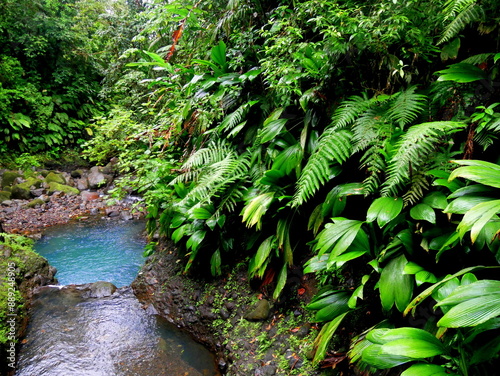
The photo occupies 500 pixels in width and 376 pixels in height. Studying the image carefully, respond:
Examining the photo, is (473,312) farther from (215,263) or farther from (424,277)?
(215,263)

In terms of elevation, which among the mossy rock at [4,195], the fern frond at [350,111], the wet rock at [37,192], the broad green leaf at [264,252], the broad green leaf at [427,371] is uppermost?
the fern frond at [350,111]

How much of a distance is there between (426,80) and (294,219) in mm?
1437

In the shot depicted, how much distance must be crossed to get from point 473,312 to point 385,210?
66 centimetres

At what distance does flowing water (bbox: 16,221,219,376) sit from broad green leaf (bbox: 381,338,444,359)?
6.33 ft

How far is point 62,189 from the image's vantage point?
852 centimetres

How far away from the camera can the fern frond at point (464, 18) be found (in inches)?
67.6

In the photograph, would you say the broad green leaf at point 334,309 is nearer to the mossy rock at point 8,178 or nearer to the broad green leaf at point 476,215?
the broad green leaf at point 476,215

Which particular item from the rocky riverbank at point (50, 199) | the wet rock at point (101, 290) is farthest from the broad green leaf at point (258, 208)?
the rocky riverbank at point (50, 199)

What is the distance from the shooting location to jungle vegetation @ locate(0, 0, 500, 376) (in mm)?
1243

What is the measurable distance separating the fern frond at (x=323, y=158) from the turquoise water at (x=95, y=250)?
140 inches

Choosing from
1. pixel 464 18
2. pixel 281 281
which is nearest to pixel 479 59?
pixel 464 18

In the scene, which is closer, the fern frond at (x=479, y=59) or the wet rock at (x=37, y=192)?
the fern frond at (x=479, y=59)

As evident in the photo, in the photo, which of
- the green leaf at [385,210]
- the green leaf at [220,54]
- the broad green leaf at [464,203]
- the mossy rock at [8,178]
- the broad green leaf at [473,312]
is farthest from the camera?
the mossy rock at [8,178]

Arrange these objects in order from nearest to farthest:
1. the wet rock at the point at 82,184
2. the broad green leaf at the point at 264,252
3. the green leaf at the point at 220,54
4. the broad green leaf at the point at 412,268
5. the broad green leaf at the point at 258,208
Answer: the broad green leaf at the point at 412,268 → the broad green leaf at the point at 258,208 → the broad green leaf at the point at 264,252 → the green leaf at the point at 220,54 → the wet rock at the point at 82,184
